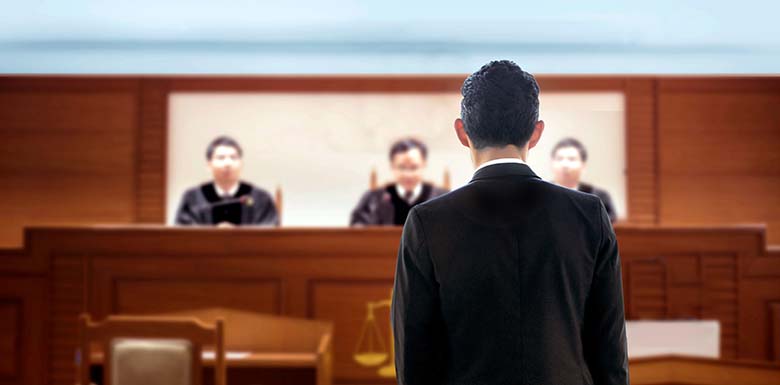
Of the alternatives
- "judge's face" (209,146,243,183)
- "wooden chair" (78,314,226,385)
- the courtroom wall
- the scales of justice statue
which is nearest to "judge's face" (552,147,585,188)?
the courtroom wall

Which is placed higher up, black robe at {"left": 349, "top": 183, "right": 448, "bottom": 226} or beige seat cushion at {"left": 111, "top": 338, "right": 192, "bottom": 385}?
black robe at {"left": 349, "top": 183, "right": 448, "bottom": 226}

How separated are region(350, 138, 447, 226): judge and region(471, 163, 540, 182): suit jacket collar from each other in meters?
3.08

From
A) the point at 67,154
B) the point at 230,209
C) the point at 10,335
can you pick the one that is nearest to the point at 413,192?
the point at 230,209

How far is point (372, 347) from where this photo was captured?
324 centimetres

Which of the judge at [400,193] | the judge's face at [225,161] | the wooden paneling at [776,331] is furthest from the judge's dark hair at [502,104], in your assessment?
the judge's face at [225,161]

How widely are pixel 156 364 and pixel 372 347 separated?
113 centimetres

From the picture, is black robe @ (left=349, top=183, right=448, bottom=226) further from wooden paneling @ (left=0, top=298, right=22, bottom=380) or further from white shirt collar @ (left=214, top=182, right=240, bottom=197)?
wooden paneling @ (left=0, top=298, right=22, bottom=380)

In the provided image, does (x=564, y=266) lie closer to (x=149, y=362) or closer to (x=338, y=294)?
(x=149, y=362)

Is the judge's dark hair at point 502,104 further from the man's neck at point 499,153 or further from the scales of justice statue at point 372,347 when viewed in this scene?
the scales of justice statue at point 372,347

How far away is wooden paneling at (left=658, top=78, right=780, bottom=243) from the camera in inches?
217

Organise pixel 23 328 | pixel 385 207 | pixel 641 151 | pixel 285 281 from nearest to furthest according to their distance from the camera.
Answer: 1. pixel 285 281
2. pixel 23 328
3. pixel 385 207
4. pixel 641 151

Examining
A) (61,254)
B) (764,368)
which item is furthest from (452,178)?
(764,368)

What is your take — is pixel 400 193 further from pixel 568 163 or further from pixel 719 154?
pixel 719 154

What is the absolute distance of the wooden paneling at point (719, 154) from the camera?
5.51 m
